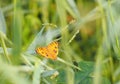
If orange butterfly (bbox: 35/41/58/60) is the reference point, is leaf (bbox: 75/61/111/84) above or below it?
below

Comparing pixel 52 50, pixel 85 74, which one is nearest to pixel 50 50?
pixel 52 50

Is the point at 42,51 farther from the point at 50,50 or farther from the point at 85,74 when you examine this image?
the point at 85,74

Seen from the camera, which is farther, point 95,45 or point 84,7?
point 84,7

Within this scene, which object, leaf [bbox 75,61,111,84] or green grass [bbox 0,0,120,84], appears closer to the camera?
green grass [bbox 0,0,120,84]

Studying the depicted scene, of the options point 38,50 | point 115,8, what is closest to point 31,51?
point 38,50

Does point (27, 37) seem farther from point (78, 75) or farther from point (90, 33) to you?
point (78, 75)
